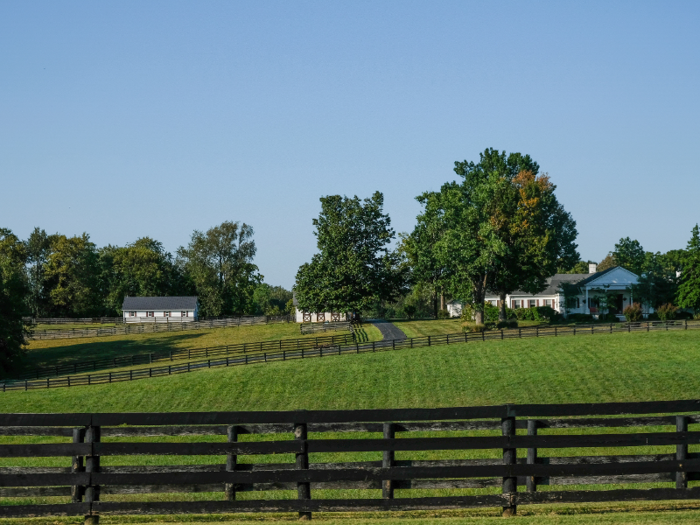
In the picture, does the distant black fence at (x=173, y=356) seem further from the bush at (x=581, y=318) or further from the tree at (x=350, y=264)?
the bush at (x=581, y=318)

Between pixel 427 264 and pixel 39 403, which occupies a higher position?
pixel 427 264

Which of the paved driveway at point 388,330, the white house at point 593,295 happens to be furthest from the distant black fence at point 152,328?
the white house at point 593,295

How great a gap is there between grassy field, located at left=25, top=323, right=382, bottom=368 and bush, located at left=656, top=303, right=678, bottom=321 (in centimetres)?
2772

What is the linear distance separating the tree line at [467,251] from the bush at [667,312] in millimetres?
1083

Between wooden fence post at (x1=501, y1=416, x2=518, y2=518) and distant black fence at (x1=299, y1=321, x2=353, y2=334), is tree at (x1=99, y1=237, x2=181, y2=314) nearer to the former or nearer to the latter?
distant black fence at (x1=299, y1=321, x2=353, y2=334)

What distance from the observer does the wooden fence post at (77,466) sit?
8852 millimetres

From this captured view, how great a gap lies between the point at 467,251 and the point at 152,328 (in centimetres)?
4859

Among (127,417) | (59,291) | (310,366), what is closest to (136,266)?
(59,291)

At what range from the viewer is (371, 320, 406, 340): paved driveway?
2687 inches

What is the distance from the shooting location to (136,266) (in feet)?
426

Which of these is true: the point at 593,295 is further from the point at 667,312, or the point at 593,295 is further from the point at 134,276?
the point at 134,276

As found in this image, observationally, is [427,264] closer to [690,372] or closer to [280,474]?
[690,372]

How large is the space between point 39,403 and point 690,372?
1536 inches

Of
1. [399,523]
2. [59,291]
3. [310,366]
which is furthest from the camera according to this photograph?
[59,291]
